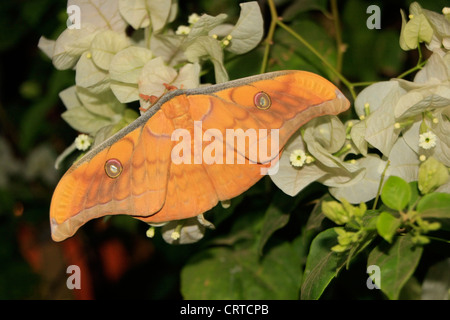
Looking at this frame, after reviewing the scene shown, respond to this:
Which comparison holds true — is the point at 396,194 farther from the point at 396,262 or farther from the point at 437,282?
the point at 437,282

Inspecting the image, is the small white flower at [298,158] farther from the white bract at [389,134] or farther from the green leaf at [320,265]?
the green leaf at [320,265]

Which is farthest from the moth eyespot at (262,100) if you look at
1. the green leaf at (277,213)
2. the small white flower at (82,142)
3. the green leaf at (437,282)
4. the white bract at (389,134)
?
the green leaf at (437,282)

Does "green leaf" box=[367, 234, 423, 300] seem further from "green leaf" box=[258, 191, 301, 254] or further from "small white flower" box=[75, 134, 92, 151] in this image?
"small white flower" box=[75, 134, 92, 151]

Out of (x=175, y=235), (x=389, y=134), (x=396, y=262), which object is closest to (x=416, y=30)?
(x=389, y=134)

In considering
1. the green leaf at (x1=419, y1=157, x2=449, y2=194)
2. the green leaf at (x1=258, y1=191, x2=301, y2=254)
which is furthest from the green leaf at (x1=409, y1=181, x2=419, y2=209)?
the green leaf at (x1=258, y1=191, x2=301, y2=254)
